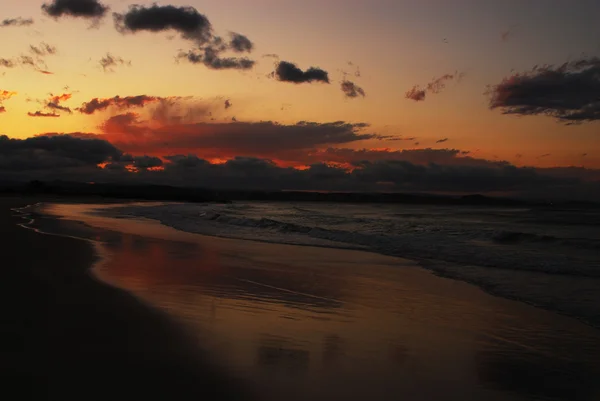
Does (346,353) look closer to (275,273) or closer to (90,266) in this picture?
(275,273)

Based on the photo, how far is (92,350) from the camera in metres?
5.70

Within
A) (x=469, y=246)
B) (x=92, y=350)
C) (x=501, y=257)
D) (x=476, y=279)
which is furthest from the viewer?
(x=469, y=246)

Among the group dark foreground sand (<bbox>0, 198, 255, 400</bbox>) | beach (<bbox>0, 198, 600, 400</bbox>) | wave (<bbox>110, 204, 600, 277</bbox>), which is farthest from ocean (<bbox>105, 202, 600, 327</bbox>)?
dark foreground sand (<bbox>0, 198, 255, 400</bbox>)

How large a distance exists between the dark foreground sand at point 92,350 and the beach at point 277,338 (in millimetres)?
21

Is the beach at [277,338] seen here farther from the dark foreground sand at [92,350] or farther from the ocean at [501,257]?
the ocean at [501,257]

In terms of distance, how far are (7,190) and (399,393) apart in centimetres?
14958

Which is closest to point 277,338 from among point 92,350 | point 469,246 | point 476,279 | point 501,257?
point 92,350

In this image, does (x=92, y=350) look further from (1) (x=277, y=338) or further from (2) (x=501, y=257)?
(2) (x=501, y=257)

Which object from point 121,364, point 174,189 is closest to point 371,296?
point 121,364

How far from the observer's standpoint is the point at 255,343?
6262 mm

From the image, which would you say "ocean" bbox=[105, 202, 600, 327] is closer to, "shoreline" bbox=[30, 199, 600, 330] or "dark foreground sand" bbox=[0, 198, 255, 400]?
"shoreline" bbox=[30, 199, 600, 330]

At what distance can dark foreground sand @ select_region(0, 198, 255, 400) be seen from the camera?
4625 millimetres

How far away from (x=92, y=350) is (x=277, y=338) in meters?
2.19

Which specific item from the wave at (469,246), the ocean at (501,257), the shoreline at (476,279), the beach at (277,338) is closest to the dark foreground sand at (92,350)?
the beach at (277,338)
